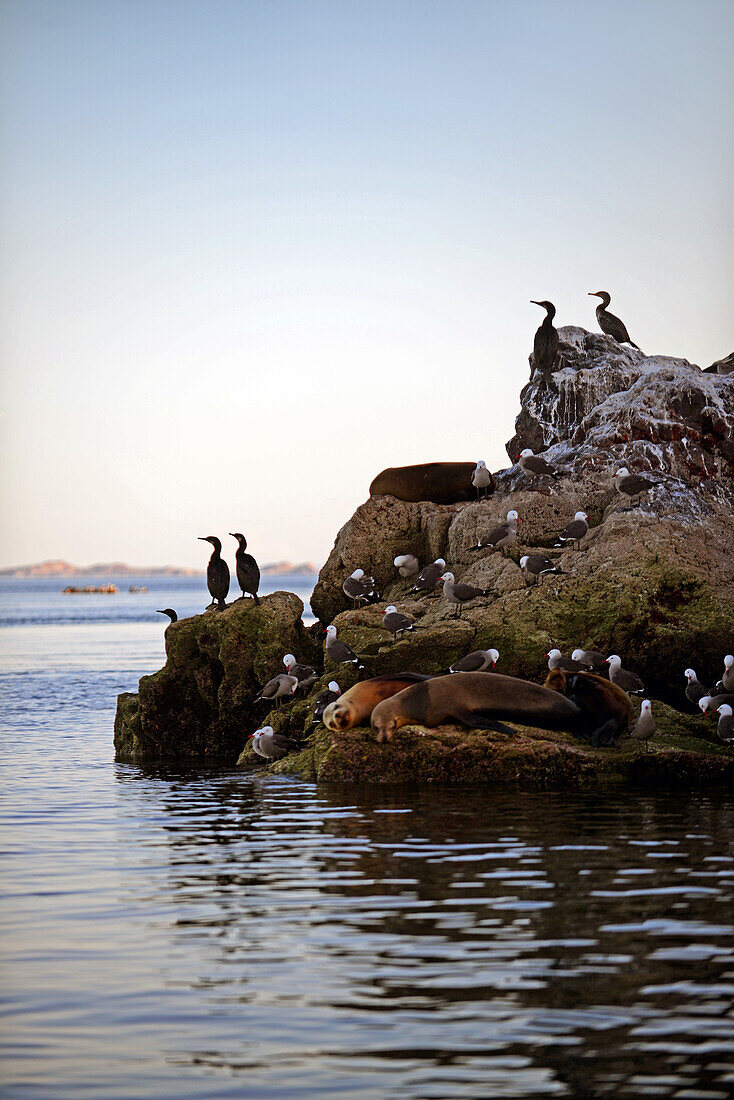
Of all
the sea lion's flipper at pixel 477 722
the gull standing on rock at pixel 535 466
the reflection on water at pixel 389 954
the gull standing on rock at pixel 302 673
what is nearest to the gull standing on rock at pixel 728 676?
the sea lion's flipper at pixel 477 722

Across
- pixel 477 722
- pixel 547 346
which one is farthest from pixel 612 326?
pixel 477 722

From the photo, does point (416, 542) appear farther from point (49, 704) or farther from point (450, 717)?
point (49, 704)

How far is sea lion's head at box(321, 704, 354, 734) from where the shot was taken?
16.4m

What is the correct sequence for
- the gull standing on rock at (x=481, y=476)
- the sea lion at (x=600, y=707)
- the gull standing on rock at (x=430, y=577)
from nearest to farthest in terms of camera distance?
the sea lion at (x=600, y=707) < the gull standing on rock at (x=430, y=577) < the gull standing on rock at (x=481, y=476)

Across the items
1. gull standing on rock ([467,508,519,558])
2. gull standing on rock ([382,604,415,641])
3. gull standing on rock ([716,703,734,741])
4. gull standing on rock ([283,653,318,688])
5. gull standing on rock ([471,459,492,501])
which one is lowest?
gull standing on rock ([716,703,734,741])

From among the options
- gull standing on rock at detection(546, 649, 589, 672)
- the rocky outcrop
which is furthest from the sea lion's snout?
the rocky outcrop

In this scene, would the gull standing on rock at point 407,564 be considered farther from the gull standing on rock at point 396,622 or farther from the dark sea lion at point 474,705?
the dark sea lion at point 474,705

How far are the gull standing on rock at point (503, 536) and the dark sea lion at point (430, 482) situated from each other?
13.8ft

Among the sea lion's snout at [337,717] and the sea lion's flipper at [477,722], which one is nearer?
the sea lion's flipper at [477,722]

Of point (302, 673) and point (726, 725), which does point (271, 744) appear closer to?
point (302, 673)

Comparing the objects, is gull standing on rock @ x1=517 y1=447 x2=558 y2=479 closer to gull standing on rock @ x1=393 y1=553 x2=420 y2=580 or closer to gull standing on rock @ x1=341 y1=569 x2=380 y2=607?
gull standing on rock @ x1=393 y1=553 x2=420 y2=580

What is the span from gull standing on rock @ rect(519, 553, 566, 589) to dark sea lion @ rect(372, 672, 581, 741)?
3054 mm

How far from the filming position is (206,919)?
943 centimetres

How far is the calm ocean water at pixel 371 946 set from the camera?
20.7 ft
